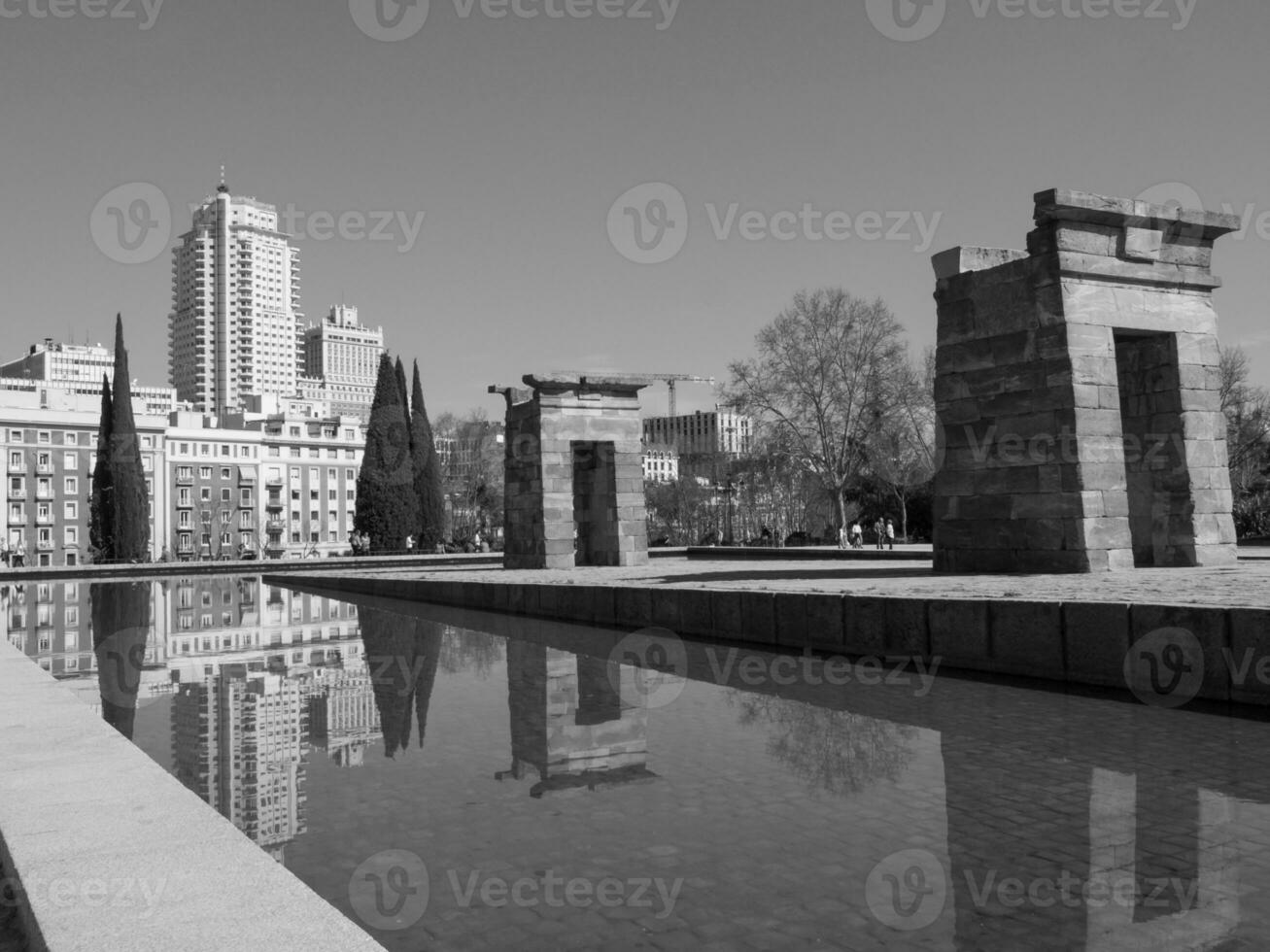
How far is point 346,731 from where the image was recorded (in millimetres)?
7195

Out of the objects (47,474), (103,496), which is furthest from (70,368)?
(103,496)

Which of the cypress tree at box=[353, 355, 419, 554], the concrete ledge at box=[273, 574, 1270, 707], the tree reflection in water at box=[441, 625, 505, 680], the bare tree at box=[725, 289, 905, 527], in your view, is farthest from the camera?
the cypress tree at box=[353, 355, 419, 554]

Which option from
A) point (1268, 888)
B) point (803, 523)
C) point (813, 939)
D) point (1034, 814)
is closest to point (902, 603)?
point (1034, 814)

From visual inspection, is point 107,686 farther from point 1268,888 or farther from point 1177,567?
point 1177,567

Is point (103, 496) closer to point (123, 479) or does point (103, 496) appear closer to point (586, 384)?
point (123, 479)

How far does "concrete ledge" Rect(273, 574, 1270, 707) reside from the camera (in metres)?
7.34

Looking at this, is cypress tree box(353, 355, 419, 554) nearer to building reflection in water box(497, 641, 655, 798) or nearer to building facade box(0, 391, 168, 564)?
building facade box(0, 391, 168, 564)

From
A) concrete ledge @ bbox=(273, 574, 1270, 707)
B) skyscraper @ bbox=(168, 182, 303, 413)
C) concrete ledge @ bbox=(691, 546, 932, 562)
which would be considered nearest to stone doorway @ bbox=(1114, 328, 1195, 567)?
concrete ledge @ bbox=(273, 574, 1270, 707)

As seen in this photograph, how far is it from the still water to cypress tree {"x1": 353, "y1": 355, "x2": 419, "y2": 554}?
58454mm

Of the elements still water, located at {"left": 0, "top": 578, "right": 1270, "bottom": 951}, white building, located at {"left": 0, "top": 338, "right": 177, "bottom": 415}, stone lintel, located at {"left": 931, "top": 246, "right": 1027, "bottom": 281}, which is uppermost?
white building, located at {"left": 0, "top": 338, "right": 177, "bottom": 415}

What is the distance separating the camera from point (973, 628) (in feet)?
30.2

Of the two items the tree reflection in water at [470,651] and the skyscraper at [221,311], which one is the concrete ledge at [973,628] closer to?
the tree reflection in water at [470,651]

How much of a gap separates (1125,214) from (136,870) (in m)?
14.1

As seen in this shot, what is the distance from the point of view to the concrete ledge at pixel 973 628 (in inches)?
289
